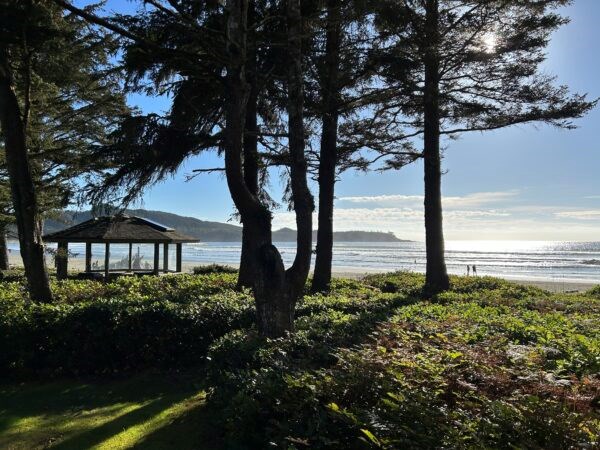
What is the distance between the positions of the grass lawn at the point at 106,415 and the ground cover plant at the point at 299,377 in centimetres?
2

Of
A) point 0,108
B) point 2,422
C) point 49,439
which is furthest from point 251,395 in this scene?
point 0,108

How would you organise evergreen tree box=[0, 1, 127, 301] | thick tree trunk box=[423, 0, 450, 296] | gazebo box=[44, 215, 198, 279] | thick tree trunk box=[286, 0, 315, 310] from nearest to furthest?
thick tree trunk box=[286, 0, 315, 310] → evergreen tree box=[0, 1, 127, 301] → thick tree trunk box=[423, 0, 450, 296] → gazebo box=[44, 215, 198, 279]

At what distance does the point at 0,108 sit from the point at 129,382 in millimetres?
5781

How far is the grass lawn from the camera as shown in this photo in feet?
14.5

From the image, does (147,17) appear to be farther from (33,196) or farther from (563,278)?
(563,278)

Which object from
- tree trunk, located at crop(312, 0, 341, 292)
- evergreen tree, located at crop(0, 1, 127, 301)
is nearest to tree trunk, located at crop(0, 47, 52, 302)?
evergreen tree, located at crop(0, 1, 127, 301)

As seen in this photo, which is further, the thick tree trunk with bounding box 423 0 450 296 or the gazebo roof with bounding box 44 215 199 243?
the gazebo roof with bounding box 44 215 199 243

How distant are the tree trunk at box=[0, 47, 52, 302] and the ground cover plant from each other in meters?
0.58

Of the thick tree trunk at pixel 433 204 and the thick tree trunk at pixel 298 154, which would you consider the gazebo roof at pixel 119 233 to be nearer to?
the thick tree trunk at pixel 433 204

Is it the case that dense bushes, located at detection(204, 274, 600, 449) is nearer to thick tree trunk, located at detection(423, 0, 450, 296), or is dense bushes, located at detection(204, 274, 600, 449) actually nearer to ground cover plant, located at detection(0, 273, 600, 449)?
ground cover plant, located at detection(0, 273, 600, 449)

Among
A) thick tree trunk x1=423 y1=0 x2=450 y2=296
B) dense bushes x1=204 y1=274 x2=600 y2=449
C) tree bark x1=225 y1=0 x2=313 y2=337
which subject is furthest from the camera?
thick tree trunk x1=423 y1=0 x2=450 y2=296

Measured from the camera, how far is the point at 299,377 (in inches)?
129

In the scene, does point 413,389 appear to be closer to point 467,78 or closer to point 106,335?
point 106,335

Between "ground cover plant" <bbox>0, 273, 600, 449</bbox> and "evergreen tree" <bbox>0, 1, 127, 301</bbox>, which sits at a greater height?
"evergreen tree" <bbox>0, 1, 127, 301</bbox>
